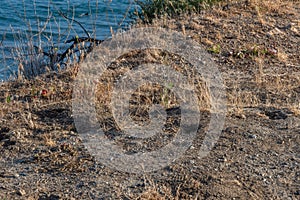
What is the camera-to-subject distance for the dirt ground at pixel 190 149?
4.80 meters

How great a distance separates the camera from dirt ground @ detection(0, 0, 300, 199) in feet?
15.8

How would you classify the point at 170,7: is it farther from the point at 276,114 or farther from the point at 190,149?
the point at 190,149

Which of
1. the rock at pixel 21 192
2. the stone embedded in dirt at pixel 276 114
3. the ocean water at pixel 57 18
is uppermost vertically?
the stone embedded in dirt at pixel 276 114

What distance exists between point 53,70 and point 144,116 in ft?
7.49

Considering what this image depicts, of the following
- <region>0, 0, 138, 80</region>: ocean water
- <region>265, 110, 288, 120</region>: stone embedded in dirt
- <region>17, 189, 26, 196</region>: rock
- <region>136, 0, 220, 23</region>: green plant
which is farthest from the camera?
<region>0, 0, 138, 80</region>: ocean water

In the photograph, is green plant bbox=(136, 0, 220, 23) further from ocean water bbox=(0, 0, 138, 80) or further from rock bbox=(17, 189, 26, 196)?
rock bbox=(17, 189, 26, 196)

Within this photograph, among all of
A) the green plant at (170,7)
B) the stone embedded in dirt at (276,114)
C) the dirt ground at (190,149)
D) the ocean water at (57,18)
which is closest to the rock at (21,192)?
the dirt ground at (190,149)

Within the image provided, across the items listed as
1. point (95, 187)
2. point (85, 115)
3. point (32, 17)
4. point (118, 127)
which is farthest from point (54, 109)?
point (32, 17)

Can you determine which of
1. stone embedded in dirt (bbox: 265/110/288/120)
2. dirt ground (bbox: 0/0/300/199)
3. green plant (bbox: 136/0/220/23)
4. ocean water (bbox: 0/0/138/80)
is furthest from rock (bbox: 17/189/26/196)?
ocean water (bbox: 0/0/138/80)

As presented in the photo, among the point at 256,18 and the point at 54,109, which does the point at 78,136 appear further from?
the point at 256,18

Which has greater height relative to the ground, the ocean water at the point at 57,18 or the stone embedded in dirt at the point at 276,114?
the stone embedded in dirt at the point at 276,114

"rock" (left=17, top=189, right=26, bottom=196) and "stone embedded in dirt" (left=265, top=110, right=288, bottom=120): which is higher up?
"stone embedded in dirt" (left=265, top=110, right=288, bottom=120)

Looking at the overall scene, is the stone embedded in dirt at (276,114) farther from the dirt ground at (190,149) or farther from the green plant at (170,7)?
the green plant at (170,7)

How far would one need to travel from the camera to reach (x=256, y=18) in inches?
384
